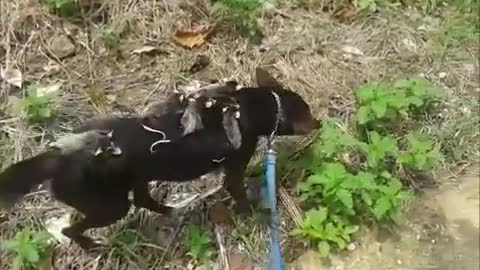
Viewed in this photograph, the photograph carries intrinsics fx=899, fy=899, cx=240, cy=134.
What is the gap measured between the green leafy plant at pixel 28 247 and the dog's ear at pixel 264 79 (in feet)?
3.54

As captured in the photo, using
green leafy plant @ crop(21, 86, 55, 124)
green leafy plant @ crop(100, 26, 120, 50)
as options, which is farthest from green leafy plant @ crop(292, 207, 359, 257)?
green leafy plant @ crop(100, 26, 120, 50)

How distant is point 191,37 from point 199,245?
45.9 inches

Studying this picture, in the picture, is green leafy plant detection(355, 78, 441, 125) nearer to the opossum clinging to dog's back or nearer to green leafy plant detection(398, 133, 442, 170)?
green leafy plant detection(398, 133, 442, 170)

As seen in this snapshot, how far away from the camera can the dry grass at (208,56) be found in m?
4.10

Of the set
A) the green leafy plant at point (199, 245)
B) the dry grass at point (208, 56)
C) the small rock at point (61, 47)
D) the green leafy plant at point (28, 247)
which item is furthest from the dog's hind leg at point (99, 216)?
the small rock at point (61, 47)

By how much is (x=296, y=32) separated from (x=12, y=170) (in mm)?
1706

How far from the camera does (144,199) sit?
3.45 metres

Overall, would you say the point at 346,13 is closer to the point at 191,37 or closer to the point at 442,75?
the point at 442,75

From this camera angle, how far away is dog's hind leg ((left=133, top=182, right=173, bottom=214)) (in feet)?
11.0

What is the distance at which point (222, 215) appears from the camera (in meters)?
3.74

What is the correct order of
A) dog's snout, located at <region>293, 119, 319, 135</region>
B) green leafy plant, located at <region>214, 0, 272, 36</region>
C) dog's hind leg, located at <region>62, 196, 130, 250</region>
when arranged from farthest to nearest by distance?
green leafy plant, located at <region>214, 0, 272, 36</region> < dog's snout, located at <region>293, 119, 319, 135</region> < dog's hind leg, located at <region>62, 196, 130, 250</region>

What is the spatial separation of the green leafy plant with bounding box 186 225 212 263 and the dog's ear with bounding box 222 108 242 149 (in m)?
0.45

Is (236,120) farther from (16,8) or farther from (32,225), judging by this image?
(16,8)

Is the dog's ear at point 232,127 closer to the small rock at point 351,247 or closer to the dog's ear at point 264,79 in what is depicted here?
the dog's ear at point 264,79
